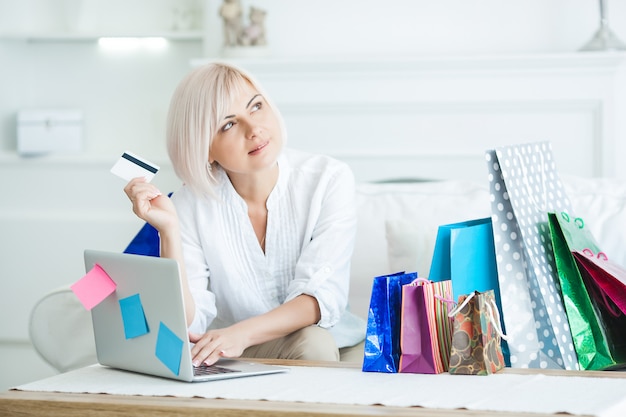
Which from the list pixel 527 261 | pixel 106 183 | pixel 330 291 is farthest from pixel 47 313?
pixel 106 183

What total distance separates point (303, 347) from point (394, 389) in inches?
20.5

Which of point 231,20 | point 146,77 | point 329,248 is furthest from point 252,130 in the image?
point 146,77

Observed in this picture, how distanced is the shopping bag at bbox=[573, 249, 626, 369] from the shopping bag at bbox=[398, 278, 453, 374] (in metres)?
0.32

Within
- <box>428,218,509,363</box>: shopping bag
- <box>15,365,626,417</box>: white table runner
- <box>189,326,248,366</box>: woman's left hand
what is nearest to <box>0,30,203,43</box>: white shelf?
<box>189,326,248,366</box>: woman's left hand

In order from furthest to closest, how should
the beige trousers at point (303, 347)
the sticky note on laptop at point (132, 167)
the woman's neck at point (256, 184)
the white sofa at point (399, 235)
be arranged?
the white sofa at point (399, 235)
the woman's neck at point (256, 184)
the beige trousers at point (303, 347)
the sticky note on laptop at point (132, 167)

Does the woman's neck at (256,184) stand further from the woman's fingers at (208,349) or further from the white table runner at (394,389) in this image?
the white table runner at (394,389)

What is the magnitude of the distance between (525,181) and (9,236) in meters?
2.56

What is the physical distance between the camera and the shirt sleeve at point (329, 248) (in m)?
1.87

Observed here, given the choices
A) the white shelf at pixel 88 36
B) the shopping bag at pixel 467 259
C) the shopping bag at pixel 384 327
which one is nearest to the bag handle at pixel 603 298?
the shopping bag at pixel 467 259

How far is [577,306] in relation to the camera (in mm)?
1601

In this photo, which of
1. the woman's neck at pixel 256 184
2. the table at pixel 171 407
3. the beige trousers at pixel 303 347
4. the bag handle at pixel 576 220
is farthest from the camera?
the woman's neck at pixel 256 184

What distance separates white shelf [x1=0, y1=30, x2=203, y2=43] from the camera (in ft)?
11.8

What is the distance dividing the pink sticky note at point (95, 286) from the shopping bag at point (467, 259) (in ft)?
1.78

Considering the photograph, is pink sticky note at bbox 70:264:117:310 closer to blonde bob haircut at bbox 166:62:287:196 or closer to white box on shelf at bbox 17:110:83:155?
blonde bob haircut at bbox 166:62:287:196
